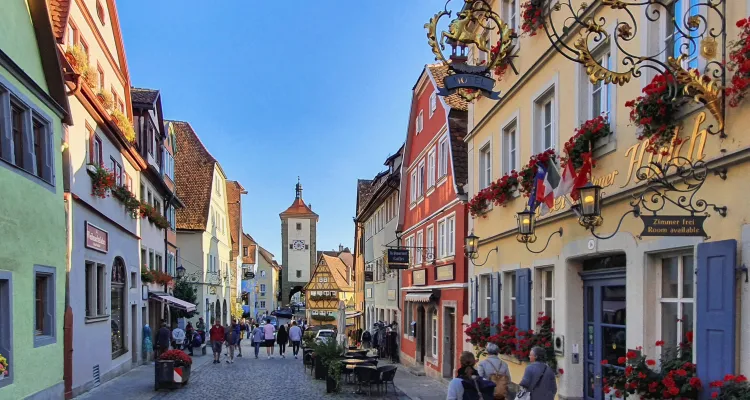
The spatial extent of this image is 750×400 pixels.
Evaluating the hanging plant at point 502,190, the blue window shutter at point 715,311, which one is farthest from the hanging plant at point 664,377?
the hanging plant at point 502,190

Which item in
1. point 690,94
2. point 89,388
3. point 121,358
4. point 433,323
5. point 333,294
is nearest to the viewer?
point 690,94

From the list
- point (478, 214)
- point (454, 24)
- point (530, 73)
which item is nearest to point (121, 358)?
point (478, 214)

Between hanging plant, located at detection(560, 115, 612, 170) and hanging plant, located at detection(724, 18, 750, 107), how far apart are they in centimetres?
257

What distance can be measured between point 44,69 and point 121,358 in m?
10.1

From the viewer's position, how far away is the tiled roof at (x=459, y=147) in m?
17.7

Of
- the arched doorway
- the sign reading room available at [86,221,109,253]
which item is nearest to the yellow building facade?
the sign reading room available at [86,221,109,253]

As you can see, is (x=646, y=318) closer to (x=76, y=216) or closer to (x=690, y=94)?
(x=690, y=94)

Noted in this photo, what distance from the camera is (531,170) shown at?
10.4m

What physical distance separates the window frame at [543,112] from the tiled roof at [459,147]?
20.8 feet

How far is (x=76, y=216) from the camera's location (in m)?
14.5

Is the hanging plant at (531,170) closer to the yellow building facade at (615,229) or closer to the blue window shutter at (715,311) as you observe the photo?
the yellow building facade at (615,229)

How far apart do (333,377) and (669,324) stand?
9.97 m

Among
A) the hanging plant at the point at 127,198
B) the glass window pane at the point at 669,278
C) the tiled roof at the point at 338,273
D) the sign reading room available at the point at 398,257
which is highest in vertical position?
the hanging plant at the point at 127,198

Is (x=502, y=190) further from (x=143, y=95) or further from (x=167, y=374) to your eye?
(x=143, y=95)
